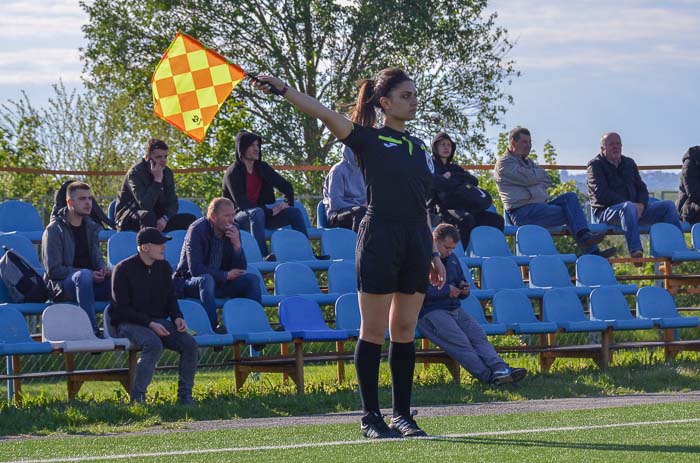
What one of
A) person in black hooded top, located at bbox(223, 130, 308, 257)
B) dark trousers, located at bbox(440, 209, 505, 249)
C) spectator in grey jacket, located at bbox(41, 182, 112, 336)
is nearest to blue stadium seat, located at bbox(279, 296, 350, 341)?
spectator in grey jacket, located at bbox(41, 182, 112, 336)

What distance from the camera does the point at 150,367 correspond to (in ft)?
30.1

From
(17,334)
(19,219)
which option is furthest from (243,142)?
(17,334)

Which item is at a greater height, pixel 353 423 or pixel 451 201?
pixel 451 201

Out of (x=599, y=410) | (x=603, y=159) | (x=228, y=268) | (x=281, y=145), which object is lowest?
(x=599, y=410)

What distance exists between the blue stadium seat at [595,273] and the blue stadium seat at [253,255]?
3074 millimetres

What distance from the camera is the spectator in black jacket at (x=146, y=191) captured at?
11773mm

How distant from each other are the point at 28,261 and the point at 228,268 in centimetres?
173

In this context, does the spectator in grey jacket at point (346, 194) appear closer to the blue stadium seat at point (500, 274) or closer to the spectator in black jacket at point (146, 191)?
the blue stadium seat at point (500, 274)

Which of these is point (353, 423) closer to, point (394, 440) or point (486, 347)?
point (394, 440)

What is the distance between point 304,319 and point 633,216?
4739 mm

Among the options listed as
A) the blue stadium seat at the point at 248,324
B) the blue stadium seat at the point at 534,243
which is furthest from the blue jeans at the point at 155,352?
the blue stadium seat at the point at 534,243

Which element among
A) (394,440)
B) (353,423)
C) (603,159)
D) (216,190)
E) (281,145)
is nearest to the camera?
(394,440)

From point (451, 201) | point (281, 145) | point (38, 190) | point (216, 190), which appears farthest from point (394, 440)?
point (281, 145)

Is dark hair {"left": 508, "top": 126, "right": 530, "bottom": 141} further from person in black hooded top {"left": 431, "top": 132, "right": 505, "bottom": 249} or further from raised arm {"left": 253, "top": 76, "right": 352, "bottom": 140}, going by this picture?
raised arm {"left": 253, "top": 76, "right": 352, "bottom": 140}
